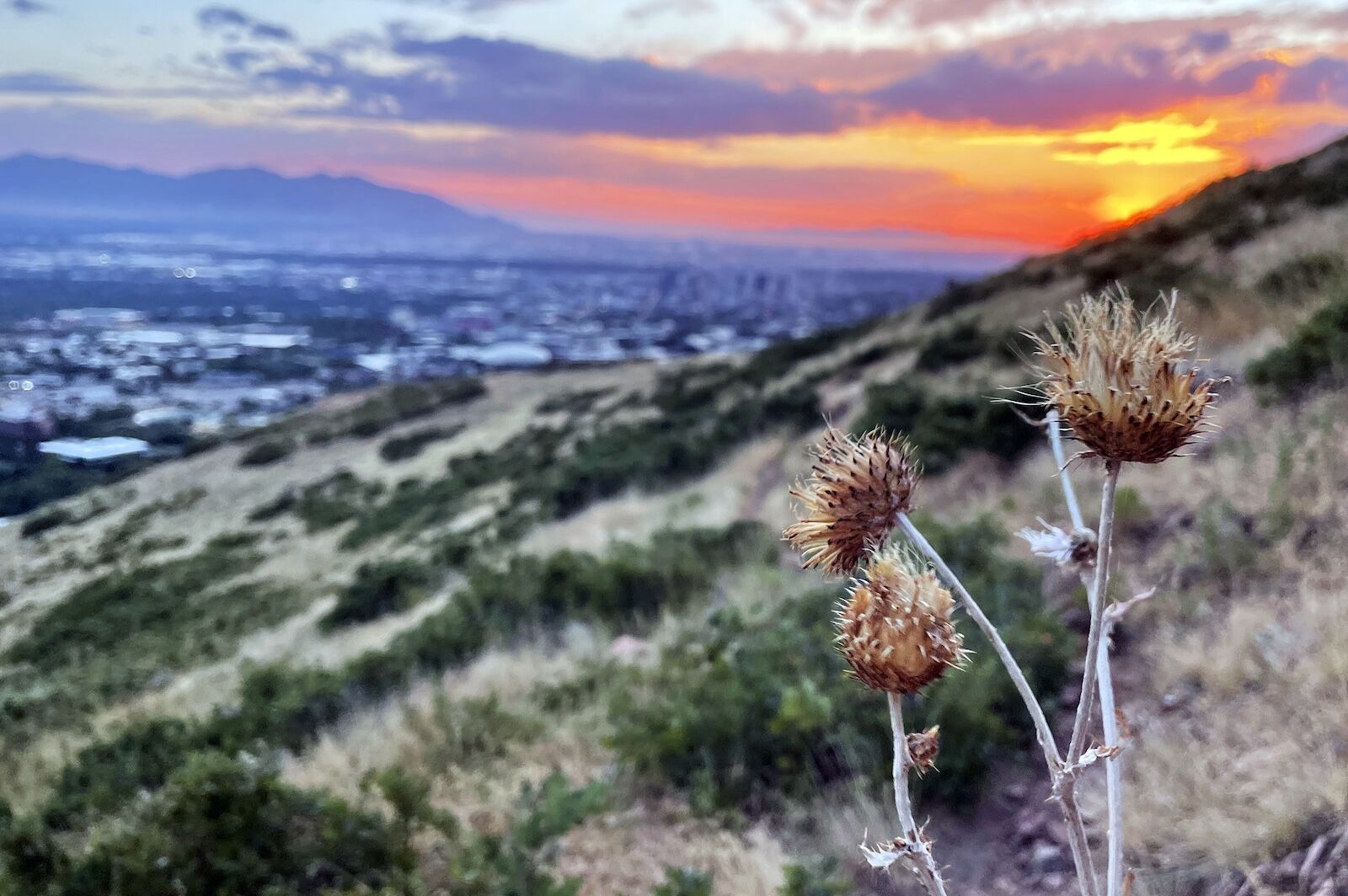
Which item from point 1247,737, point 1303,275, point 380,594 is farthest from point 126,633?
Answer: point 1303,275

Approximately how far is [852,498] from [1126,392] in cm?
47

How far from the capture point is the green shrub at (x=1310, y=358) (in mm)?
6598

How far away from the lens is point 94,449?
11023 millimetres

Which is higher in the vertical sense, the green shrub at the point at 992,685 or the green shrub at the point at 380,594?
the green shrub at the point at 992,685

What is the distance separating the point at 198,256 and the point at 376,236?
73.5m

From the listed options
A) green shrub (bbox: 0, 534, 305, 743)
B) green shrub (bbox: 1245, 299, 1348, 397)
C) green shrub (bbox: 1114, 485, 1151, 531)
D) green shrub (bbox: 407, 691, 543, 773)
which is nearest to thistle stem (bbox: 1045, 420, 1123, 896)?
green shrub (bbox: 407, 691, 543, 773)

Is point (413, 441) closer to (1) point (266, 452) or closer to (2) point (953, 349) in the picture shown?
(1) point (266, 452)

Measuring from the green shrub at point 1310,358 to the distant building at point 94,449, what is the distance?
1190cm

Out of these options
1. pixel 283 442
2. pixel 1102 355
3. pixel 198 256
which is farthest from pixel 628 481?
pixel 198 256

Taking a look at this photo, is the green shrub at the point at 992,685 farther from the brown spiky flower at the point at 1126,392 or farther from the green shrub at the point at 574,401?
the green shrub at the point at 574,401

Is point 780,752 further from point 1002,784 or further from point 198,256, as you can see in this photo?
point 198,256

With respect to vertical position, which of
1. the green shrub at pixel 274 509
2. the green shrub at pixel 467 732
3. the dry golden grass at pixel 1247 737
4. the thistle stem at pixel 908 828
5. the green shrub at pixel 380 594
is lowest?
the green shrub at pixel 274 509

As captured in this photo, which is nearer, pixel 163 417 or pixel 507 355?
pixel 163 417

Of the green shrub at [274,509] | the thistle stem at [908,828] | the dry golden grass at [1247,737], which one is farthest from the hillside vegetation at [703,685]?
the green shrub at [274,509]
